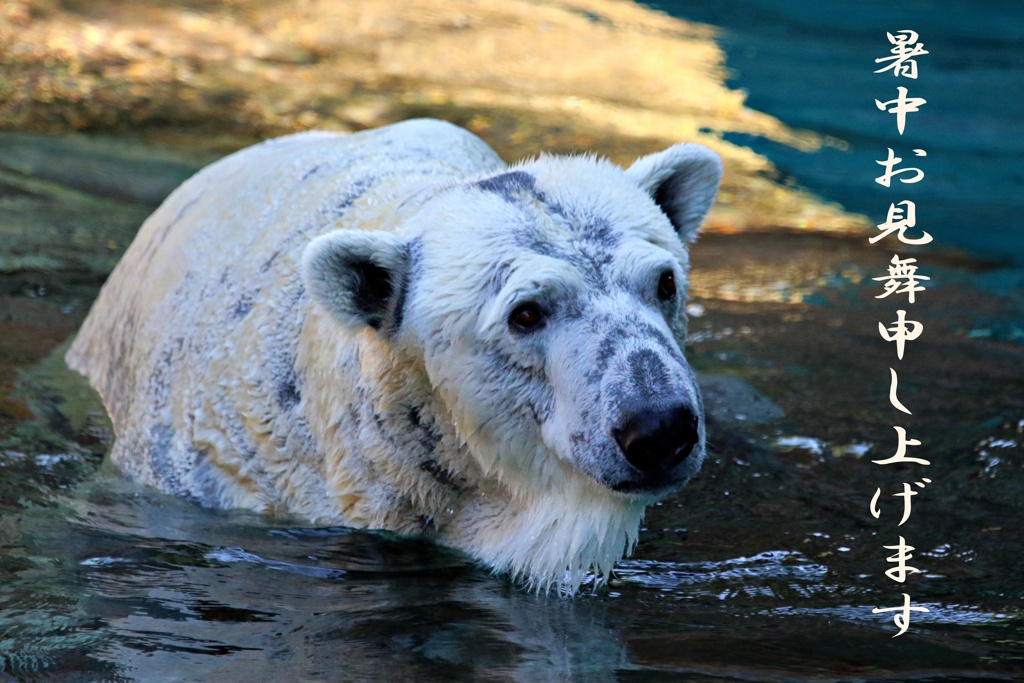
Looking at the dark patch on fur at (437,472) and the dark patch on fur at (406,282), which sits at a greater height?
the dark patch on fur at (406,282)

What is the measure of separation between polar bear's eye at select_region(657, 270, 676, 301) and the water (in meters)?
0.96

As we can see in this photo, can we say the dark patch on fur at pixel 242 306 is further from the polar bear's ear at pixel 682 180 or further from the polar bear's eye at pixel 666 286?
the polar bear's eye at pixel 666 286

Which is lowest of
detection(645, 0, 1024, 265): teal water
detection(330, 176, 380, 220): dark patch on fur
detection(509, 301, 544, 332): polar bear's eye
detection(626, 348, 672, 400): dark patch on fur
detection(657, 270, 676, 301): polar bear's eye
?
detection(626, 348, 672, 400): dark patch on fur

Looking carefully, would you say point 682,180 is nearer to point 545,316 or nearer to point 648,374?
point 545,316

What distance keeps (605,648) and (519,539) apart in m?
0.59

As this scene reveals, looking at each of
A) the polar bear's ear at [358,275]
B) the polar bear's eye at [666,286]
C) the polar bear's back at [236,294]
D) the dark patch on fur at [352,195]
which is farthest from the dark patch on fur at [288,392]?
the polar bear's eye at [666,286]

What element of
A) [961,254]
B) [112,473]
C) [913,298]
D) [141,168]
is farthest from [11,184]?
[961,254]

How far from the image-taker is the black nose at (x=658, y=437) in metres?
3.30

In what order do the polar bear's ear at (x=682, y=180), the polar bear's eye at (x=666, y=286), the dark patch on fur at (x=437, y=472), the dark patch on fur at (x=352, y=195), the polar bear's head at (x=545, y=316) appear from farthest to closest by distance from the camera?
the dark patch on fur at (x=352, y=195)
the polar bear's ear at (x=682, y=180)
the dark patch on fur at (x=437, y=472)
the polar bear's eye at (x=666, y=286)
the polar bear's head at (x=545, y=316)

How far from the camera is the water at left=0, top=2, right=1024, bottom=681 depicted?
3.45 meters

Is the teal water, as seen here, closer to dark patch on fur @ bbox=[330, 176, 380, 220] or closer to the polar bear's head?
dark patch on fur @ bbox=[330, 176, 380, 220]

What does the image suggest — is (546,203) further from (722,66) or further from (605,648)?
(722,66)

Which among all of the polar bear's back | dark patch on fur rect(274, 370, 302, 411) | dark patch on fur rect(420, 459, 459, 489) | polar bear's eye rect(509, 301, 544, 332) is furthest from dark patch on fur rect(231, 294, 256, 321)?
polar bear's eye rect(509, 301, 544, 332)

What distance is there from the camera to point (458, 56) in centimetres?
1216
